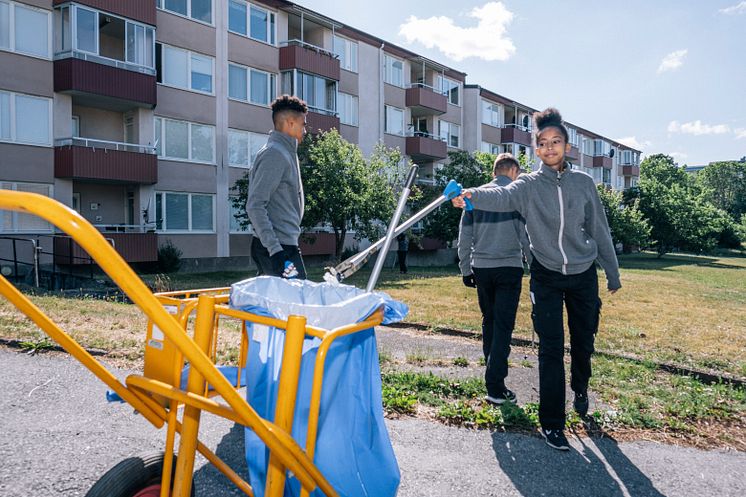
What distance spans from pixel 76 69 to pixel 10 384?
17581 millimetres

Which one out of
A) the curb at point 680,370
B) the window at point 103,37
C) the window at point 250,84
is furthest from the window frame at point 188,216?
the curb at point 680,370

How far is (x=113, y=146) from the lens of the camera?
833 inches

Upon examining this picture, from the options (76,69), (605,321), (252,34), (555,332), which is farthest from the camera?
(252,34)

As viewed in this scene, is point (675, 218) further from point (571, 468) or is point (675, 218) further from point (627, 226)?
point (571, 468)

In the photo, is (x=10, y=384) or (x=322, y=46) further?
(x=322, y=46)

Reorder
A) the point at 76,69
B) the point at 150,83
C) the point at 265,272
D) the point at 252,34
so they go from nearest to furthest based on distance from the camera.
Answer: the point at 265,272 < the point at 76,69 < the point at 150,83 < the point at 252,34

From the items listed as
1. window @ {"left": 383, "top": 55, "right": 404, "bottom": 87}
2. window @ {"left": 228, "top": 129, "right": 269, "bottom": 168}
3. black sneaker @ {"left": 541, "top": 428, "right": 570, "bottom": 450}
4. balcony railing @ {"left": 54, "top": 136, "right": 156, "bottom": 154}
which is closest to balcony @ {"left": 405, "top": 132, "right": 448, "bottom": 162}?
window @ {"left": 383, "top": 55, "right": 404, "bottom": 87}

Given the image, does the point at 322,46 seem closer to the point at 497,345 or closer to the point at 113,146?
the point at 113,146

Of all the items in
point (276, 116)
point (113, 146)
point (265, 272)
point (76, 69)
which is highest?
point (76, 69)

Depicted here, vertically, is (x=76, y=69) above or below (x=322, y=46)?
below

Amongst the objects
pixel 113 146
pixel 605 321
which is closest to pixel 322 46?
pixel 113 146

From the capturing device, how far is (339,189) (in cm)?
2241

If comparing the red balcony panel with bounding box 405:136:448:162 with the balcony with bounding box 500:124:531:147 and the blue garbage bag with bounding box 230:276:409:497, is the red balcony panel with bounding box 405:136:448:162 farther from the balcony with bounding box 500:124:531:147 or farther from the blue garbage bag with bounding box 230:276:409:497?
the blue garbage bag with bounding box 230:276:409:497

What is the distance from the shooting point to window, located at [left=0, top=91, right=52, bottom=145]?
18516mm
